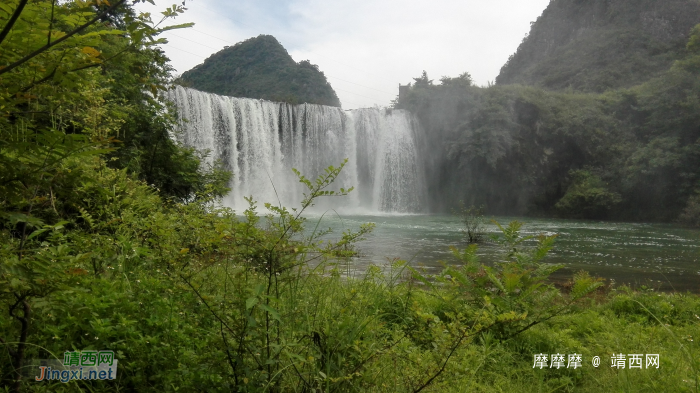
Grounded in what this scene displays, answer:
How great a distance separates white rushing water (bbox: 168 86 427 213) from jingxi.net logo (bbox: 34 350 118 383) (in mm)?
16127

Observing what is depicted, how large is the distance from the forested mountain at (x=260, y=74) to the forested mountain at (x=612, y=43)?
2755 cm

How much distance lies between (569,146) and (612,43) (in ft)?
66.9

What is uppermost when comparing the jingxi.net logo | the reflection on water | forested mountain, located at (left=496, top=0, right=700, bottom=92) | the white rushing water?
forested mountain, located at (left=496, top=0, right=700, bottom=92)

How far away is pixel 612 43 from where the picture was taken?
134 feet

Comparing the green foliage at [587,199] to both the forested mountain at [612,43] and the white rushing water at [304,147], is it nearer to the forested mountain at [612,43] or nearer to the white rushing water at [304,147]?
the white rushing water at [304,147]

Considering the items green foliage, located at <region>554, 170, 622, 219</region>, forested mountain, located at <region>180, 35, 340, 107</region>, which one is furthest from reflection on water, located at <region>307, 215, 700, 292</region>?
forested mountain, located at <region>180, 35, 340, 107</region>

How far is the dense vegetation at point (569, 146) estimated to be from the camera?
23594 mm

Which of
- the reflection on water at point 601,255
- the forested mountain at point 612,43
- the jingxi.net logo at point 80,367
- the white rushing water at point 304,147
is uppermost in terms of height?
the forested mountain at point 612,43

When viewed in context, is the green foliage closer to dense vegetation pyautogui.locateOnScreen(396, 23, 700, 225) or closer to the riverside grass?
dense vegetation pyautogui.locateOnScreen(396, 23, 700, 225)

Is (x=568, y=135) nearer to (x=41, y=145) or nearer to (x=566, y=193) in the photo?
(x=566, y=193)

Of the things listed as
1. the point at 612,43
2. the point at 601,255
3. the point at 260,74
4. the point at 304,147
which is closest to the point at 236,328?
the point at 601,255

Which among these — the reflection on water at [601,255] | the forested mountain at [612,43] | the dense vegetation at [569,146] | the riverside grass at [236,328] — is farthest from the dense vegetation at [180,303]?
the forested mountain at [612,43]

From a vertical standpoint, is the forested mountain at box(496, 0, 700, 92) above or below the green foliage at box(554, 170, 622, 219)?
above

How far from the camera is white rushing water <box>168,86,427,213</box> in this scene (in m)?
19.9
